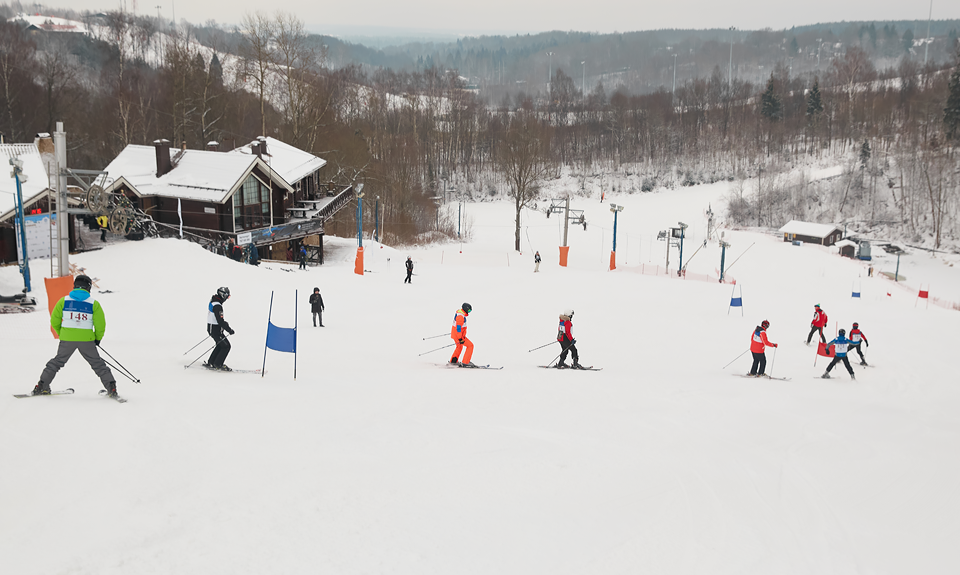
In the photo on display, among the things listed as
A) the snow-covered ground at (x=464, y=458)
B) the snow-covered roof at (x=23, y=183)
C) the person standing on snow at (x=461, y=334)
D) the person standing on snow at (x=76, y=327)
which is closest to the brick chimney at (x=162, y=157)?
the snow-covered roof at (x=23, y=183)

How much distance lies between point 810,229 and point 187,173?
202 feet

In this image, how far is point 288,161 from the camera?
38.2 metres

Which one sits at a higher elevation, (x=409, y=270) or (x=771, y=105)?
(x=771, y=105)

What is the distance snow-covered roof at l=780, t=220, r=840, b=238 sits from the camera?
65062 millimetres

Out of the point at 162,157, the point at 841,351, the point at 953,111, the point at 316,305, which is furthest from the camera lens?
the point at 953,111

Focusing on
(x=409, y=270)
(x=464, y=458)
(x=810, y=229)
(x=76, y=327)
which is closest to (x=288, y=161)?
(x=409, y=270)

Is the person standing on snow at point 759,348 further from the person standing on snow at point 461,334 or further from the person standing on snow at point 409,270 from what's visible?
the person standing on snow at point 409,270

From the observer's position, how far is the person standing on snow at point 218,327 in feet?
37.4

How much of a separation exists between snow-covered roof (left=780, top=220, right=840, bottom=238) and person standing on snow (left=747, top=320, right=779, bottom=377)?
57.8 meters

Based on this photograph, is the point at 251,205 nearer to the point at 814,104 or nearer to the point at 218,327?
the point at 218,327

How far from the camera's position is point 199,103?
52.4 m

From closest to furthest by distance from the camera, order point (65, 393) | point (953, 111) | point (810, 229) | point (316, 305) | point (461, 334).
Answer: point (65, 393) < point (461, 334) < point (316, 305) < point (810, 229) < point (953, 111)

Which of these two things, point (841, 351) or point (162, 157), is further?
point (162, 157)

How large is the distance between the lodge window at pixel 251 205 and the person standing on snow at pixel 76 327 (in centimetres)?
2392
